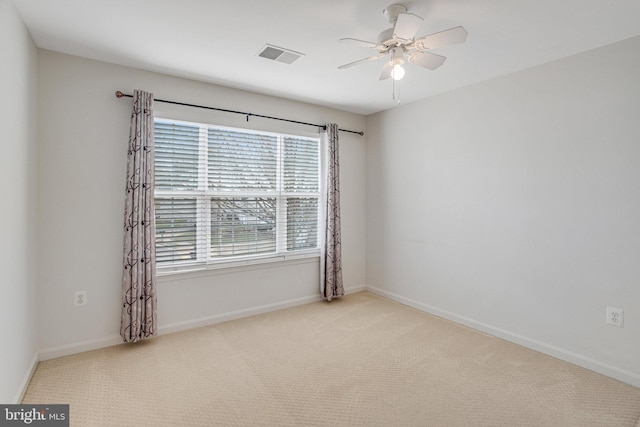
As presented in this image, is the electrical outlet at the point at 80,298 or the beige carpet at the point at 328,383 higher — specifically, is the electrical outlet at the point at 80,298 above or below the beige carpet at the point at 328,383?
above

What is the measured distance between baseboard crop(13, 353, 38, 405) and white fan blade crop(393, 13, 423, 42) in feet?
10.6

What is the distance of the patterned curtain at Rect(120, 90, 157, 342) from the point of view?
9.53 feet

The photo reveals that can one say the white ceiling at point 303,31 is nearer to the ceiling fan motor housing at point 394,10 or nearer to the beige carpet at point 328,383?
the ceiling fan motor housing at point 394,10

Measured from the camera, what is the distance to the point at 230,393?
2264 millimetres

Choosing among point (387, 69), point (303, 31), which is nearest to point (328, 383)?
point (387, 69)

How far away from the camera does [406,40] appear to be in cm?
215

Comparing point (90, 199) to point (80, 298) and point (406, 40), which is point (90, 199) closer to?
point (80, 298)

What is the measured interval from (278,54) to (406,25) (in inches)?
46.9

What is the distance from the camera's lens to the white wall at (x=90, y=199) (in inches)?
105

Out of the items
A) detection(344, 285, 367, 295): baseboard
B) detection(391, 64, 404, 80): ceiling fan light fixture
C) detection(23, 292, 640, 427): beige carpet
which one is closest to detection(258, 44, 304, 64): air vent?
detection(391, 64, 404, 80): ceiling fan light fixture

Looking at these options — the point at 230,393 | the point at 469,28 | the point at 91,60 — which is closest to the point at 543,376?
the point at 230,393

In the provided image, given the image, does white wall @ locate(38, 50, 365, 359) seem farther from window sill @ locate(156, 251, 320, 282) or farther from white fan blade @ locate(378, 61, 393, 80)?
white fan blade @ locate(378, 61, 393, 80)

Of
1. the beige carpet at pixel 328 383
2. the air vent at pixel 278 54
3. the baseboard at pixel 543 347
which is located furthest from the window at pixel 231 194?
the baseboard at pixel 543 347

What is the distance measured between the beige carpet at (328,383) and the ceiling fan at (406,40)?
2.22 metres
